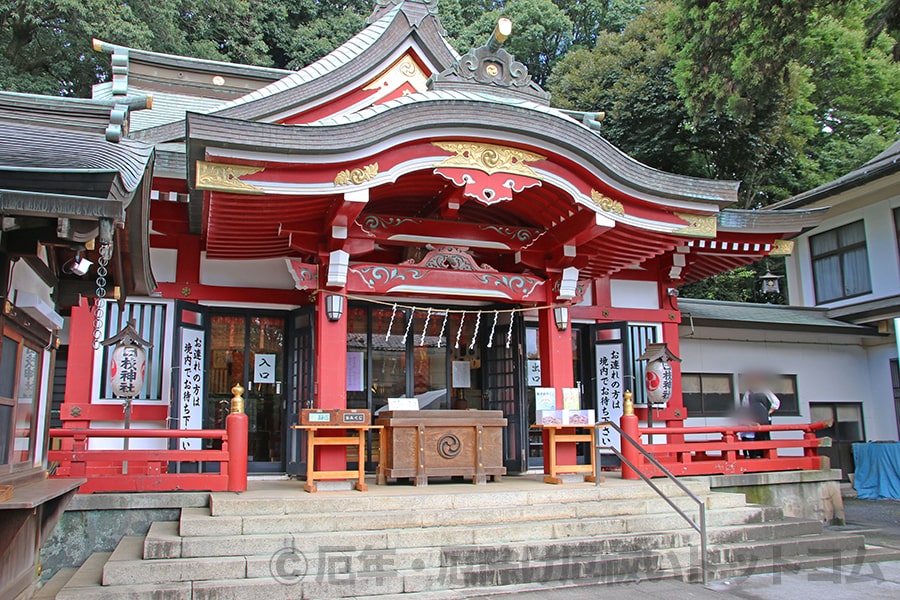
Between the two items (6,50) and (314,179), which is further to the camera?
(6,50)

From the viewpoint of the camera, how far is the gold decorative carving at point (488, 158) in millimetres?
8391

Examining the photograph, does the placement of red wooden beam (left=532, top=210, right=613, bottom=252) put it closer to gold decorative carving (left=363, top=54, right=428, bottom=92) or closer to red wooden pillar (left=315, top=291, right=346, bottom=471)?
red wooden pillar (left=315, top=291, right=346, bottom=471)

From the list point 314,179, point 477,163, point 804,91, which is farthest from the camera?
point 804,91

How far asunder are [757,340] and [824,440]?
341 centimetres

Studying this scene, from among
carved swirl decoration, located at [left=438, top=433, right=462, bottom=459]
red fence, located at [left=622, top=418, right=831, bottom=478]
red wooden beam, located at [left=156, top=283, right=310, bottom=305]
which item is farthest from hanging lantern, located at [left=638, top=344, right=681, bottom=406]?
red wooden beam, located at [left=156, top=283, right=310, bottom=305]

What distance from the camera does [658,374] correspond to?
1073 cm

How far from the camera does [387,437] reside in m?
8.77

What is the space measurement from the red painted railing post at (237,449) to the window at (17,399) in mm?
1830

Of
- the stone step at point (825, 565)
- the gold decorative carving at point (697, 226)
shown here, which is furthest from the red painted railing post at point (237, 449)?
the gold decorative carving at point (697, 226)

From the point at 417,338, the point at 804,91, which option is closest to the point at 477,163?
the point at 417,338

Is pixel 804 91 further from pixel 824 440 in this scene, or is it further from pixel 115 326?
pixel 115 326

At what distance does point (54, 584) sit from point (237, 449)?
2.01 meters

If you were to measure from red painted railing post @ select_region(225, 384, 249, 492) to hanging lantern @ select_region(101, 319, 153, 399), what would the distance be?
1615mm

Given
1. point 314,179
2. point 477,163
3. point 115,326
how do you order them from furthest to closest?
1. point 115,326
2. point 477,163
3. point 314,179
